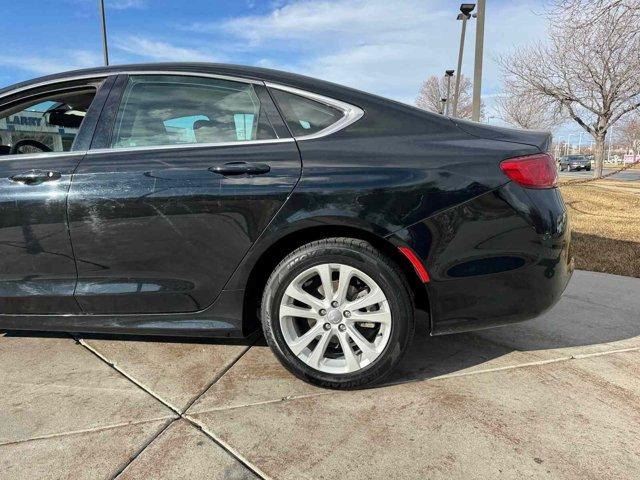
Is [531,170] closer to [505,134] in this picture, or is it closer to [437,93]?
[505,134]

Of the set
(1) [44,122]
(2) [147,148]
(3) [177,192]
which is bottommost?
(3) [177,192]

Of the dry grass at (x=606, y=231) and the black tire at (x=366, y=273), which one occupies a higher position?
the black tire at (x=366, y=273)

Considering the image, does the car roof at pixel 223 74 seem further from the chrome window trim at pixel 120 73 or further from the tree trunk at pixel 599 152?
the tree trunk at pixel 599 152

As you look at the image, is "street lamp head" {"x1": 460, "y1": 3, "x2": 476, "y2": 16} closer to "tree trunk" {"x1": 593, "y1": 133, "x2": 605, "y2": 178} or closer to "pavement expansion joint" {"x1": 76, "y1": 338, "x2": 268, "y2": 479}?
"pavement expansion joint" {"x1": 76, "y1": 338, "x2": 268, "y2": 479}

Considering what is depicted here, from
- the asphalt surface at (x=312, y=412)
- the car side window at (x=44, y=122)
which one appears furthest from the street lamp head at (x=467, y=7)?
the car side window at (x=44, y=122)

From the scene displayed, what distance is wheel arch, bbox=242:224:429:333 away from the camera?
7.90 feet

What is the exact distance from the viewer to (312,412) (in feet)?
7.60

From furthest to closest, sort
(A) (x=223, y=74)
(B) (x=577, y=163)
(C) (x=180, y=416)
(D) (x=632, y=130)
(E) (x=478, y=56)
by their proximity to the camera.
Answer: (B) (x=577, y=163)
(D) (x=632, y=130)
(E) (x=478, y=56)
(A) (x=223, y=74)
(C) (x=180, y=416)

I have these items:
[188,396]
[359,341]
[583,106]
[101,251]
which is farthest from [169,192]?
[583,106]

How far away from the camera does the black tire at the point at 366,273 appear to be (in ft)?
7.67

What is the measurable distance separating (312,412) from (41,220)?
174 cm

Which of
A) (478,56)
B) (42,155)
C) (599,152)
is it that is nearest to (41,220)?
(42,155)

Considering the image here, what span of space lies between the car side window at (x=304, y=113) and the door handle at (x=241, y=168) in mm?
249

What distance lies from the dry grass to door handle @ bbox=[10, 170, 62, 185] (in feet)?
16.1
